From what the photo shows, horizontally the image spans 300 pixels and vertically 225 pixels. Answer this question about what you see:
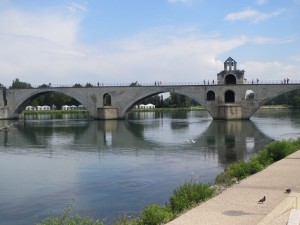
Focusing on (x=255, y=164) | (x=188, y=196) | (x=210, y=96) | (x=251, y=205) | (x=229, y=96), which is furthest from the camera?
(x=210, y=96)

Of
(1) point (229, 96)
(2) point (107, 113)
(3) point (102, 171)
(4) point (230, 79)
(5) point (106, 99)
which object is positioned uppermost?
(4) point (230, 79)

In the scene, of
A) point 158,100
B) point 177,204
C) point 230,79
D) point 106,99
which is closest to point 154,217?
point 177,204

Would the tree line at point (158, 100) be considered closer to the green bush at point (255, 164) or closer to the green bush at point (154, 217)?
the green bush at point (255, 164)

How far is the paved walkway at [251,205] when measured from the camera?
762cm

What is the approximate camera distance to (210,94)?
65.1 m

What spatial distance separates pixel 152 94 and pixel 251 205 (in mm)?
60423

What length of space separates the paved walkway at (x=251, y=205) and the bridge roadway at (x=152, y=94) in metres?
50.4

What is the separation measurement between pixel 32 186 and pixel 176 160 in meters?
9.56

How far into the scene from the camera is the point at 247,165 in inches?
605

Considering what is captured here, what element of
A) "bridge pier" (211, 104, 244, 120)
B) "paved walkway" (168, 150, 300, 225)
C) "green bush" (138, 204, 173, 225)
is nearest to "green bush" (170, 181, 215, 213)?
"paved walkway" (168, 150, 300, 225)

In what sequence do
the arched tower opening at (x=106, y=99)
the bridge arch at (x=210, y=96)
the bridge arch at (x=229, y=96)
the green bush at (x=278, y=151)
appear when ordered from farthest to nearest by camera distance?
1. the arched tower opening at (x=106, y=99)
2. the bridge arch at (x=210, y=96)
3. the bridge arch at (x=229, y=96)
4. the green bush at (x=278, y=151)

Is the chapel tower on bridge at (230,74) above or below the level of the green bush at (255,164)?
above

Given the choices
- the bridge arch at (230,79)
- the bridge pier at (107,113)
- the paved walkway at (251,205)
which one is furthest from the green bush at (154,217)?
the bridge pier at (107,113)

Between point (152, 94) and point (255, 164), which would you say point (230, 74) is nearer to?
Result: point (152, 94)
